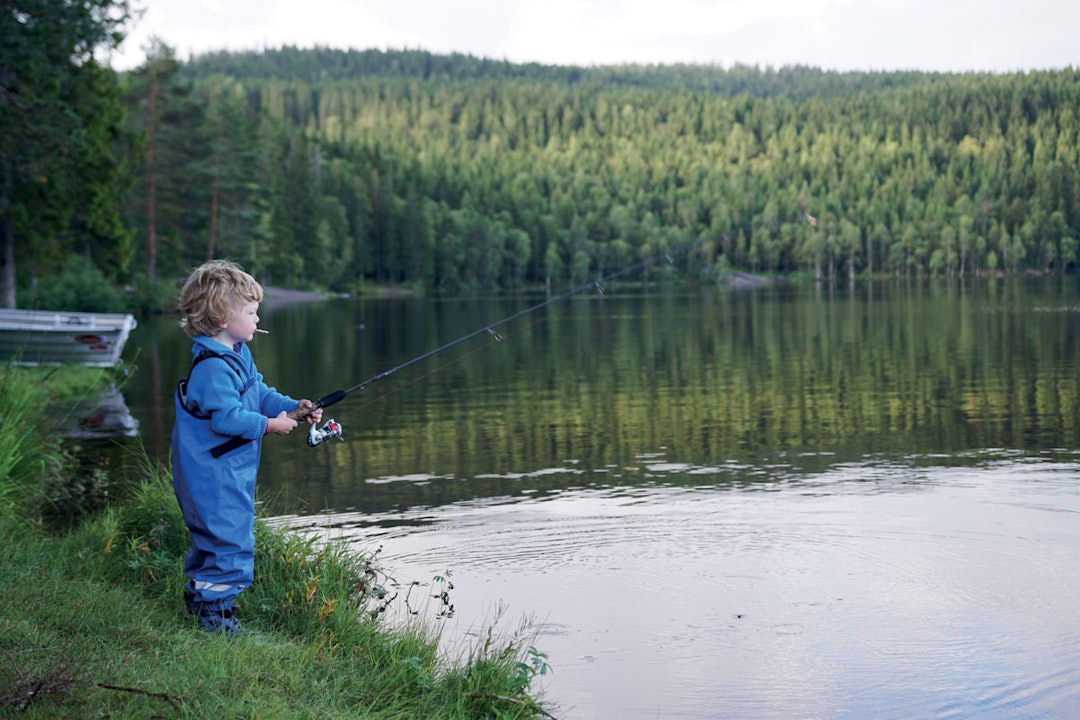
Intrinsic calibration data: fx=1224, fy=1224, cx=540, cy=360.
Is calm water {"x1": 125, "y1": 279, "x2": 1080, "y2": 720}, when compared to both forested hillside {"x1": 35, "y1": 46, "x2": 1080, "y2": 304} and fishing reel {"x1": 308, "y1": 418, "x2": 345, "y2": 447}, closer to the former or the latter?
fishing reel {"x1": 308, "y1": 418, "x2": 345, "y2": 447}

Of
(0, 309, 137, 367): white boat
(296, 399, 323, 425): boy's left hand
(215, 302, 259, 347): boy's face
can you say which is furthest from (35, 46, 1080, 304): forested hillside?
(215, 302, 259, 347): boy's face

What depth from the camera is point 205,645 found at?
5.32m

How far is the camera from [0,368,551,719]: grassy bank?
4.54 m

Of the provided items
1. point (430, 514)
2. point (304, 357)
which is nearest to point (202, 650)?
point (430, 514)

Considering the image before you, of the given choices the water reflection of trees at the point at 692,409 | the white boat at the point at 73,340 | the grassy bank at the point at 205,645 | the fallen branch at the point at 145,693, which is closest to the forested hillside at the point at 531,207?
the water reflection of trees at the point at 692,409

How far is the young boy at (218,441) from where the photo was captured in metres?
5.54

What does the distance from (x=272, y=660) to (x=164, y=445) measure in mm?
11063

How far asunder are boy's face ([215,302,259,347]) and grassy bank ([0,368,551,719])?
1.35 meters

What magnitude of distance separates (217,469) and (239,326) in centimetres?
66

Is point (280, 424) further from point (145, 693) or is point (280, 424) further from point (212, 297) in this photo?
point (145, 693)

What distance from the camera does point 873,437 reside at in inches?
604

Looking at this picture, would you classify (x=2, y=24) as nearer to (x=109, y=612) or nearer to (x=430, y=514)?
(x=430, y=514)

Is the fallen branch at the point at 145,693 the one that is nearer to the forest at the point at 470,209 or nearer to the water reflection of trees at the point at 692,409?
the water reflection of trees at the point at 692,409

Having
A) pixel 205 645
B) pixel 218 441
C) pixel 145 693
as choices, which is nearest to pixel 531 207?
pixel 218 441
